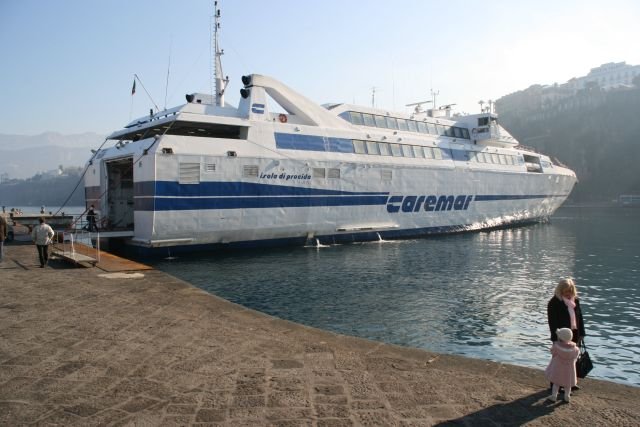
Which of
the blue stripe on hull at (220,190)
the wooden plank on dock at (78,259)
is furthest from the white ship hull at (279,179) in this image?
the wooden plank on dock at (78,259)

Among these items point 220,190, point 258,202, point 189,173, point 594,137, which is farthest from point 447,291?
point 594,137

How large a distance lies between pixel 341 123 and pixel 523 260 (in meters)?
11.3

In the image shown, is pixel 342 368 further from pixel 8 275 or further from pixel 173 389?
pixel 8 275

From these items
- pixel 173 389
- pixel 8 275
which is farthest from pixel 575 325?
pixel 8 275

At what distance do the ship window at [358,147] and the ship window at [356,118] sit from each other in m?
1.44

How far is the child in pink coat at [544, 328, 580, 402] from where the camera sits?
4793 mm

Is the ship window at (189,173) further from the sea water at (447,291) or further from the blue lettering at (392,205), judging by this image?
the blue lettering at (392,205)

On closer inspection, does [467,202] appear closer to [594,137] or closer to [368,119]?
[368,119]

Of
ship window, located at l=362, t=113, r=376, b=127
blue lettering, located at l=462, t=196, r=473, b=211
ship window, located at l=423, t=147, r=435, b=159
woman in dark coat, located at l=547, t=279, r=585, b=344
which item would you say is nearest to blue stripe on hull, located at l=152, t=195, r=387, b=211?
ship window, located at l=362, t=113, r=376, b=127

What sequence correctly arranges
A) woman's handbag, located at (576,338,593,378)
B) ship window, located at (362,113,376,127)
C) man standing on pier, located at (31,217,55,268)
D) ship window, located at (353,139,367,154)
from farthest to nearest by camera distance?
ship window, located at (362,113,376,127)
ship window, located at (353,139,367,154)
man standing on pier, located at (31,217,55,268)
woman's handbag, located at (576,338,593,378)

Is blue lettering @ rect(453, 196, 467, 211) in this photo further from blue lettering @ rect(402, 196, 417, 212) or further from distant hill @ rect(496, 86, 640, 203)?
distant hill @ rect(496, 86, 640, 203)

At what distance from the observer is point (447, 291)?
1370 cm

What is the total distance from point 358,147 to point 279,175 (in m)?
5.38

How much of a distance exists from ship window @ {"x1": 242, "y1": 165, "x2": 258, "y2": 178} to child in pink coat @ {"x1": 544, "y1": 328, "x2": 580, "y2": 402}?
16.5 meters
